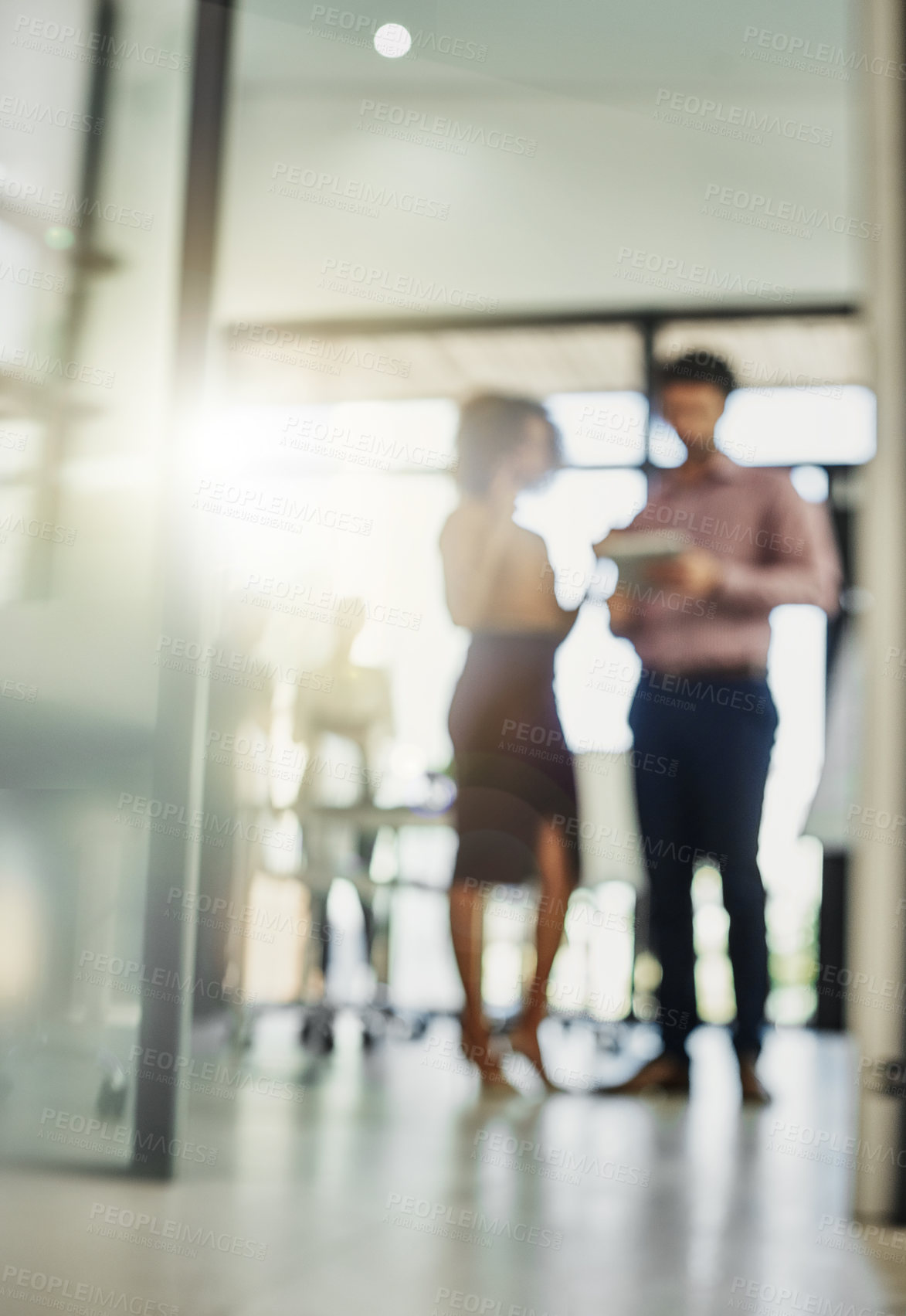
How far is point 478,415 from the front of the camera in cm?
270

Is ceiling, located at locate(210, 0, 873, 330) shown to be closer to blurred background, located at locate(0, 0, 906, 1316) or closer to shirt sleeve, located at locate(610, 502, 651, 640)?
blurred background, located at locate(0, 0, 906, 1316)

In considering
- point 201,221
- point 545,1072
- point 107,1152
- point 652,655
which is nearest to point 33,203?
point 201,221

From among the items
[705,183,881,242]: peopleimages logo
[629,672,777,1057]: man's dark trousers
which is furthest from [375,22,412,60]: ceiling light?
[629,672,777,1057]: man's dark trousers

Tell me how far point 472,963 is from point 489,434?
1.18 metres

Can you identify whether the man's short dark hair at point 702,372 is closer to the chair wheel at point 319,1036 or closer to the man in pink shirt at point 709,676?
the man in pink shirt at point 709,676

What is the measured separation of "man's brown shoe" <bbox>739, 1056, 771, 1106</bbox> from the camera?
2.50 m

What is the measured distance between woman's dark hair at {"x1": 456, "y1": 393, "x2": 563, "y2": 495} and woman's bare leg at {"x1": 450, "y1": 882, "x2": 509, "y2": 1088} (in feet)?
3.01

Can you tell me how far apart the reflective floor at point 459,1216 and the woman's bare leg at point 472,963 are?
185 millimetres

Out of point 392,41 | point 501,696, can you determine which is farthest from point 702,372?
point 392,41

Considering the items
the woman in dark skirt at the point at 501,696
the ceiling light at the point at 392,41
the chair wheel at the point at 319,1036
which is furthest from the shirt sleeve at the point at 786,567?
the ceiling light at the point at 392,41

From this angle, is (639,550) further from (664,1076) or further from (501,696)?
(664,1076)

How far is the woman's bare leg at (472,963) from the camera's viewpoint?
262 centimetres

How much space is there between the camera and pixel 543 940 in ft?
8.61

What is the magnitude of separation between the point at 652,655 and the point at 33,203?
1.52m
